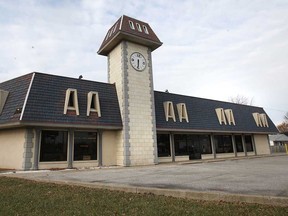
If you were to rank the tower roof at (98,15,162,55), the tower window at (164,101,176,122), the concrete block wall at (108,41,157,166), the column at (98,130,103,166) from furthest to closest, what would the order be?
the tower window at (164,101,176,122) → the tower roof at (98,15,162,55) → the concrete block wall at (108,41,157,166) → the column at (98,130,103,166)

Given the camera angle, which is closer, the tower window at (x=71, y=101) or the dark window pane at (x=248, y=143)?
the tower window at (x=71, y=101)

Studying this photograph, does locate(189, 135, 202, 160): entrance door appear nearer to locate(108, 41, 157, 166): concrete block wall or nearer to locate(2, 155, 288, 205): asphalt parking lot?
locate(108, 41, 157, 166): concrete block wall

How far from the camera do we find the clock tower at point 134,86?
17250 millimetres

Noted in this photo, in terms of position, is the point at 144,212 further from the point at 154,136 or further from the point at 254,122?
the point at 254,122

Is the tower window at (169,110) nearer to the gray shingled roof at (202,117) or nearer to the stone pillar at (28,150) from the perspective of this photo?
the gray shingled roof at (202,117)

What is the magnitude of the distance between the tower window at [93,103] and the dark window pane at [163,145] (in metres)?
6.17

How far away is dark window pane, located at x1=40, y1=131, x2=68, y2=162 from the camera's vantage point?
14.8 m

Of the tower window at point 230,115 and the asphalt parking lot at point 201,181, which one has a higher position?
the tower window at point 230,115

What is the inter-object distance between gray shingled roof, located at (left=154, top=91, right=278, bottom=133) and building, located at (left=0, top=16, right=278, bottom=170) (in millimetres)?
116

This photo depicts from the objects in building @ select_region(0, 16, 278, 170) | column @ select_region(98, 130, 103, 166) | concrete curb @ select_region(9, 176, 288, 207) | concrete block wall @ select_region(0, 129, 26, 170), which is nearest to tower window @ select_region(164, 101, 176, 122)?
building @ select_region(0, 16, 278, 170)

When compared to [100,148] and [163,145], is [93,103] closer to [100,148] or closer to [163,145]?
[100,148]

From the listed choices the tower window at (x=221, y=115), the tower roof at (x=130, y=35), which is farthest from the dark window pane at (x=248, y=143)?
the tower roof at (x=130, y=35)

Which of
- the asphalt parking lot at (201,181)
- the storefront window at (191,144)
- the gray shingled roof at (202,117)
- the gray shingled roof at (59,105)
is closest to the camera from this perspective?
the asphalt parking lot at (201,181)

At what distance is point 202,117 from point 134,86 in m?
8.73
